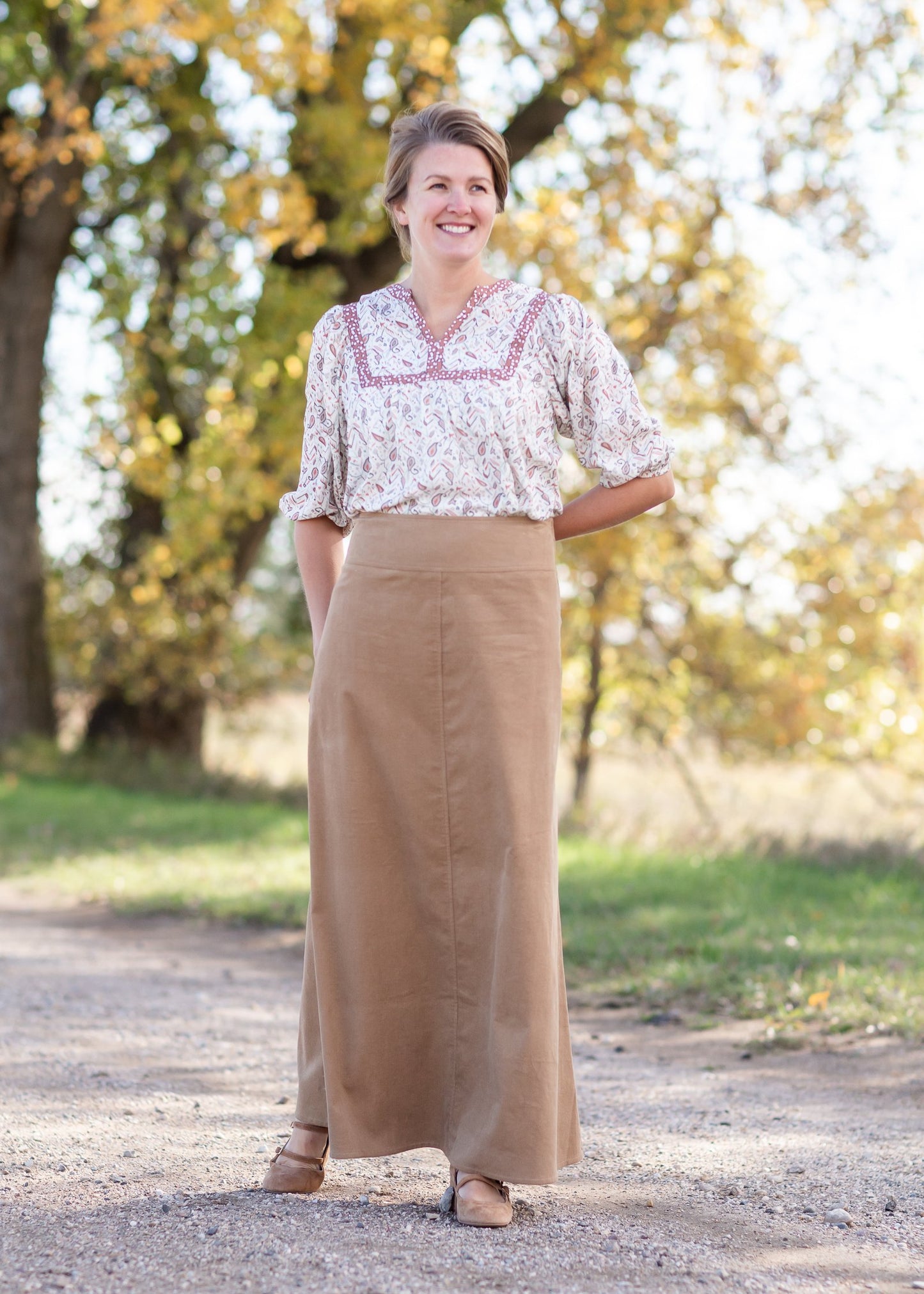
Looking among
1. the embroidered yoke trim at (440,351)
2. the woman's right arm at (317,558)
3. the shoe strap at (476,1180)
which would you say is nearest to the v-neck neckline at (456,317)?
the embroidered yoke trim at (440,351)

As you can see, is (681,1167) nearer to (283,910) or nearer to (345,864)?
(345,864)

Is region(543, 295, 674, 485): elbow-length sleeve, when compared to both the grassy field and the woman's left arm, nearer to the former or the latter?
the woman's left arm

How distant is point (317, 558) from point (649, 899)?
4.41 m

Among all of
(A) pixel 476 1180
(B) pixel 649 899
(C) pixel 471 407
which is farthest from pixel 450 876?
(B) pixel 649 899

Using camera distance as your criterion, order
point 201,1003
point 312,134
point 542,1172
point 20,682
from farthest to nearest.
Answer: point 20,682 < point 312,134 < point 201,1003 < point 542,1172

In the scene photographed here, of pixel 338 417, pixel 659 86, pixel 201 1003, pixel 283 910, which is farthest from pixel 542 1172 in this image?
pixel 659 86

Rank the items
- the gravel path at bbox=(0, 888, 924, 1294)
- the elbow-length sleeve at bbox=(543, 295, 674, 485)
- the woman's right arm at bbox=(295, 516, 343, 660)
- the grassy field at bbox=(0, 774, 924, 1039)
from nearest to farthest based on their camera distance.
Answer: the gravel path at bbox=(0, 888, 924, 1294)
the elbow-length sleeve at bbox=(543, 295, 674, 485)
the woman's right arm at bbox=(295, 516, 343, 660)
the grassy field at bbox=(0, 774, 924, 1039)

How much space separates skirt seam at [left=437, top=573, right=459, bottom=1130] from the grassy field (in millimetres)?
2316

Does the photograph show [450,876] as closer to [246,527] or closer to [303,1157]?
[303,1157]

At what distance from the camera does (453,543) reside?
9.35 ft

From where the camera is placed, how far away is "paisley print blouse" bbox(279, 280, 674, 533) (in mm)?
2840

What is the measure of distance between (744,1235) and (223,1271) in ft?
3.48

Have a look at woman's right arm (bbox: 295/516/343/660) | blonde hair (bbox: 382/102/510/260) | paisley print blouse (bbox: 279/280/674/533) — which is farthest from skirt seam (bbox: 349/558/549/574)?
blonde hair (bbox: 382/102/510/260)

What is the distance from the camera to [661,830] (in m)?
10.2
